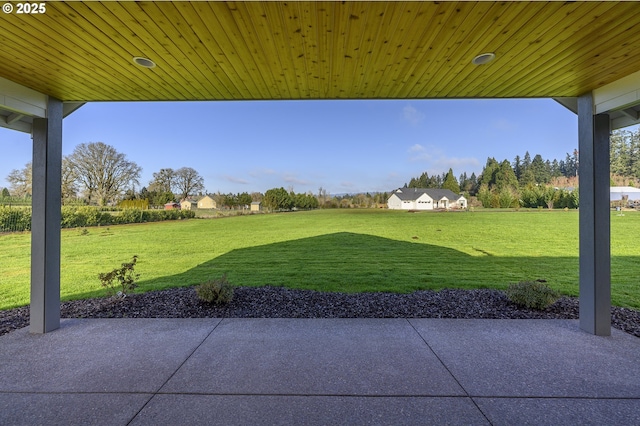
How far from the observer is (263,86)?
9.50 feet

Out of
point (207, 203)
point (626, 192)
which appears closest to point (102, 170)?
point (207, 203)

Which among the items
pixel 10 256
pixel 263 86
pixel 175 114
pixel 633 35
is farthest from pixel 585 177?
pixel 10 256

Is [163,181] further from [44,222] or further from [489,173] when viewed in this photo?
[489,173]

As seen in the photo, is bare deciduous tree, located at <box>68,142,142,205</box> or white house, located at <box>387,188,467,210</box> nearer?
bare deciduous tree, located at <box>68,142,142,205</box>

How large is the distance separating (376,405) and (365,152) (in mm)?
5291

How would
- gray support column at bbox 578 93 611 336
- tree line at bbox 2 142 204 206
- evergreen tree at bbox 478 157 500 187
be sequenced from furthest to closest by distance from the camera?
evergreen tree at bbox 478 157 500 187 < tree line at bbox 2 142 204 206 < gray support column at bbox 578 93 611 336

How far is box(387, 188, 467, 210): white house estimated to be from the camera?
591 cm

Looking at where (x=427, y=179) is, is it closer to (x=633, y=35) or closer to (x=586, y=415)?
(x=633, y=35)

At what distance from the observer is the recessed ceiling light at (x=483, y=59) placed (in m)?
2.25

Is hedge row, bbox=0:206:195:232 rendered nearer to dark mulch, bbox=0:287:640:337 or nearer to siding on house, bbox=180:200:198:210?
siding on house, bbox=180:200:198:210

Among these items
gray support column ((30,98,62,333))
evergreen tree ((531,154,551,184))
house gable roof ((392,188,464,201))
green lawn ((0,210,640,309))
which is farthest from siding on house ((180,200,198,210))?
evergreen tree ((531,154,551,184))

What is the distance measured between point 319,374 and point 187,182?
5113 millimetres

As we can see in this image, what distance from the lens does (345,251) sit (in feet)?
18.2

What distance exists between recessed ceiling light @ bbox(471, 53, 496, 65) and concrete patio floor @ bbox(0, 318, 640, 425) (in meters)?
2.65
